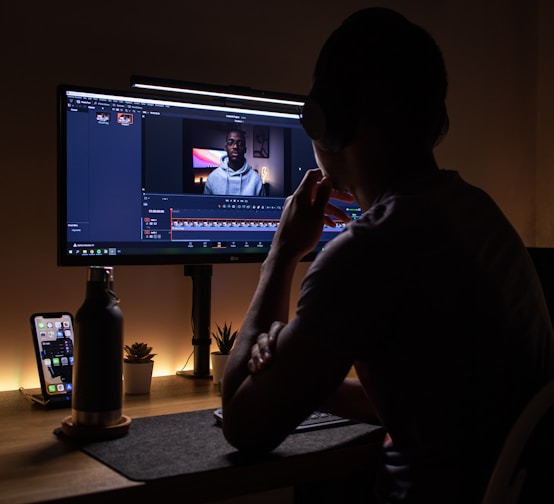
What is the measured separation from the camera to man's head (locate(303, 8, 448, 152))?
3.40ft

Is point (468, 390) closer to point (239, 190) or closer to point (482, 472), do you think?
point (482, 472)

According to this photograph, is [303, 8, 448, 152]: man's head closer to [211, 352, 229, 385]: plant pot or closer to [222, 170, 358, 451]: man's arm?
[222, 170, 358, 451]: man's arm

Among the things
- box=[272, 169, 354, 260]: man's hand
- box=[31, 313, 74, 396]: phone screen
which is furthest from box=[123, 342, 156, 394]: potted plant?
box=[272, 169, 354, 260]: man's hand

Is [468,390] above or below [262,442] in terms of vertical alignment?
above

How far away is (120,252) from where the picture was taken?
1630 millimetres

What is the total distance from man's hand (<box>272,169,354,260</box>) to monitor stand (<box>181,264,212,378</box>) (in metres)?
0.51

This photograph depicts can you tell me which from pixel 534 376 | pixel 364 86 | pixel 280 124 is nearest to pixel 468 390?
pixel 534 376

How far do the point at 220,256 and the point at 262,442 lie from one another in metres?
0.73

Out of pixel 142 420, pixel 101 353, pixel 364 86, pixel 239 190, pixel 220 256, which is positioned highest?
pixel 364 86

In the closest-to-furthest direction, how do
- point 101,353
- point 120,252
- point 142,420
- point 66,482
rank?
point 66,482 < point 101,353 < point 142,420 < point 120,252

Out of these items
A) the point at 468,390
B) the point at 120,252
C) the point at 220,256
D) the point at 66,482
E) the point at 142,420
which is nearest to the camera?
the point at 468,390

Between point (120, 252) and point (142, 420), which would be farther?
point (120, 252)

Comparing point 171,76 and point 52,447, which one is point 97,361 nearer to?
point 52,447

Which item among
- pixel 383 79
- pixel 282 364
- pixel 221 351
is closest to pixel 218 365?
pixel 221 351
